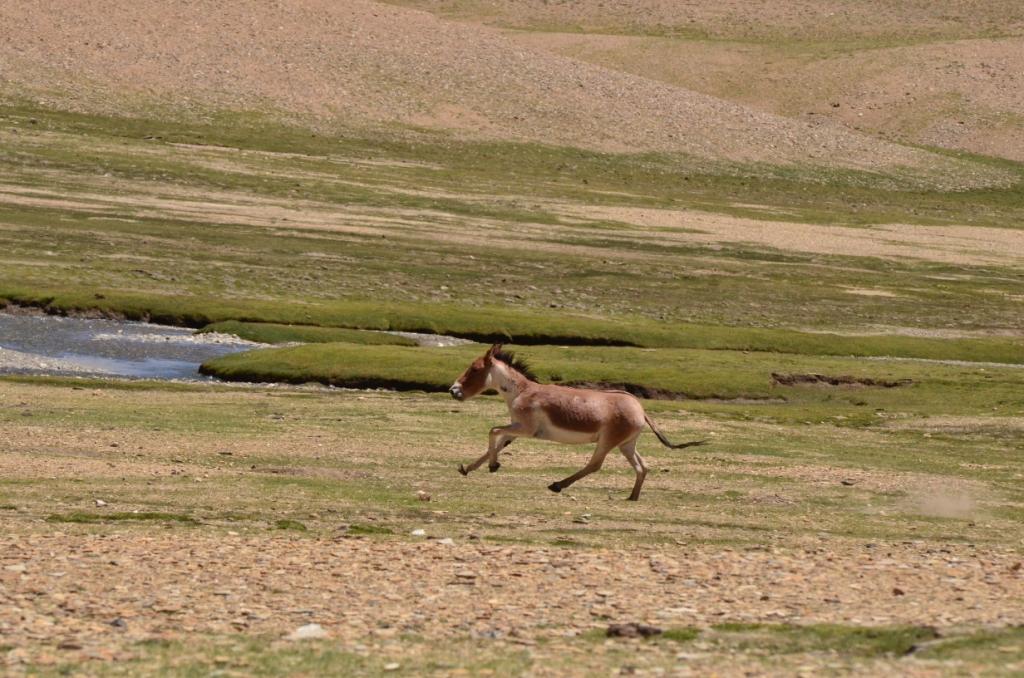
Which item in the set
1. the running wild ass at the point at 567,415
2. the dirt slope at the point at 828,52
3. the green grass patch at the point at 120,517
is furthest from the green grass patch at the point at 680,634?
the dirt slope at the point at 828,52

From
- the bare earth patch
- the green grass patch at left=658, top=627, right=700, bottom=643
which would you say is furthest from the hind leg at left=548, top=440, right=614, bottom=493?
the bare earth patch

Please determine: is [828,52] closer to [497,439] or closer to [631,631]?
[497,439]

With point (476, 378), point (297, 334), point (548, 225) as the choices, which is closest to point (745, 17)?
point (548, 225)

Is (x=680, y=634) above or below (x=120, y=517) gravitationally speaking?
above

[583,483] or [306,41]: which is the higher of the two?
[306,41]

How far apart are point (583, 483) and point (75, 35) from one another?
95.4 metres

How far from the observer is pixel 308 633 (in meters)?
16.4

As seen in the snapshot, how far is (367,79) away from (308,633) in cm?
10726

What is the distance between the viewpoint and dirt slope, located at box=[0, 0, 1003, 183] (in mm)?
113125

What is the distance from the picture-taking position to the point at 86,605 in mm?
17344

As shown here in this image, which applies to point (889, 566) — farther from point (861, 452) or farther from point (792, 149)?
point (792, 149)

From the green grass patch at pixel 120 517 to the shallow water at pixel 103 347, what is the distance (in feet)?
74.0

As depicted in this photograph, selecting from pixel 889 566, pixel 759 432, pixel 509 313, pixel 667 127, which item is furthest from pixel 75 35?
pixel 889 566

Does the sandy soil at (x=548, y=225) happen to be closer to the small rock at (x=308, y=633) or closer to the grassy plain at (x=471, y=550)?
the grassy plain at (x=471, y=550)
